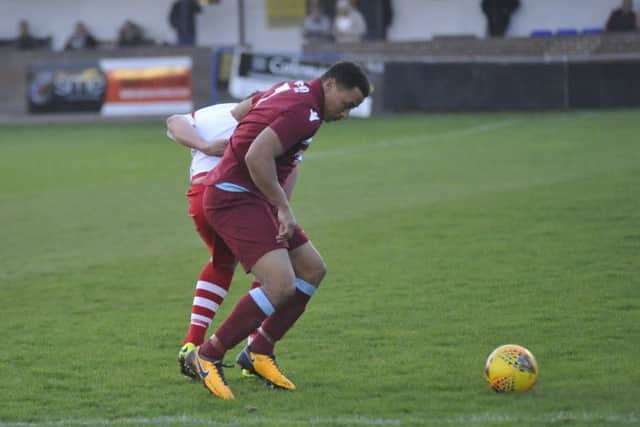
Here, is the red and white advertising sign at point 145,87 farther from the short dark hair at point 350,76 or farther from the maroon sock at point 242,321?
the short dark hair at point 350,76

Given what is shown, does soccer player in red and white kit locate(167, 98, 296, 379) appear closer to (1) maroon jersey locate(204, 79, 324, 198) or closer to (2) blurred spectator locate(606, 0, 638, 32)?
(1) maroon jersey locate(204, 79, 324, 198)

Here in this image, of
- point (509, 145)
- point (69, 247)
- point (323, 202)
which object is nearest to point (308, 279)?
point (69, 247)

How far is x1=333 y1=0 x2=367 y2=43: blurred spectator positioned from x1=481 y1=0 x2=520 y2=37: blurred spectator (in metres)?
3.05

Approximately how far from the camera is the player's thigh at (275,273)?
643 centimetres

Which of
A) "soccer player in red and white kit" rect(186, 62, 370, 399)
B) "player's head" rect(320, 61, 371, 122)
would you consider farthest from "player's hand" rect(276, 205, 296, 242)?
"player's head" rect(320, 61, 371, 122)

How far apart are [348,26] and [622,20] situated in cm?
648

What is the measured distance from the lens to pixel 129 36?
105 feet

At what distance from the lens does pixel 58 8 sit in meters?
35.9

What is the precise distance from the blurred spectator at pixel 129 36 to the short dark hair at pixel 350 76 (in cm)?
2634

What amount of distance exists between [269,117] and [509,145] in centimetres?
1440

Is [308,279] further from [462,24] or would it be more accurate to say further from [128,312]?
[462,24]

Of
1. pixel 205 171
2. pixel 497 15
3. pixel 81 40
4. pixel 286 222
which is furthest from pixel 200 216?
pixel 81 40

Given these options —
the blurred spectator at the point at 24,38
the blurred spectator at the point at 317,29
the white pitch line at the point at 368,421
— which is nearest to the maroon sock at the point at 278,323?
the white pitch line at the point at 368,421

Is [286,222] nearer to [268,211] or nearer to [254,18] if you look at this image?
[268,211]
